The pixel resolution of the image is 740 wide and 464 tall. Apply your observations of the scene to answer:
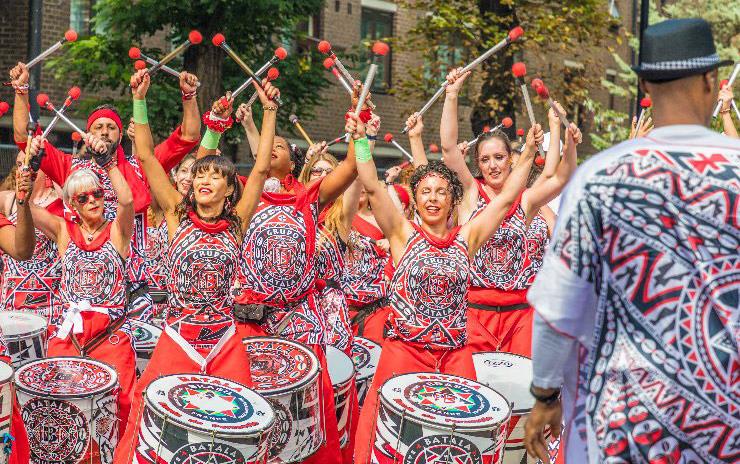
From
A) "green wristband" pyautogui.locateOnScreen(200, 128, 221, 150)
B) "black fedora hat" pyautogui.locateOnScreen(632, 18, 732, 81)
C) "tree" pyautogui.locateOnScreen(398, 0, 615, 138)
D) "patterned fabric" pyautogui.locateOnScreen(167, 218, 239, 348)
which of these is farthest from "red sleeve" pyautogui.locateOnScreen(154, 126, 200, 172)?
"tree" pyautogui.locateOnScreen(398, 0, 615, 138)

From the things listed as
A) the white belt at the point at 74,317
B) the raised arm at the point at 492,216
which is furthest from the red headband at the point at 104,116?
the raised arm at the point at 492,216

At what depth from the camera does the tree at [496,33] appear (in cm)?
1753

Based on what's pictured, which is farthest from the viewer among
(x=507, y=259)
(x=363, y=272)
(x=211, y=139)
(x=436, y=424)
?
(x=363, y=272)

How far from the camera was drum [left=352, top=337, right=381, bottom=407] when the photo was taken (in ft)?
22.3

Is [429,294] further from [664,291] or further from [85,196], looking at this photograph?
[664,291]

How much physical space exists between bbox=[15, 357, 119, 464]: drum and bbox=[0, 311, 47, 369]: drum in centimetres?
75

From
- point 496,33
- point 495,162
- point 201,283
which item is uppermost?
point 496,33

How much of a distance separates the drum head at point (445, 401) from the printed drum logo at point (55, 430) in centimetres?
151

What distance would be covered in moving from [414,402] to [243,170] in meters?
10.8

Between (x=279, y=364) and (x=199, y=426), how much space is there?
1.19 m

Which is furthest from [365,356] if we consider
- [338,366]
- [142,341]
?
[142,341]

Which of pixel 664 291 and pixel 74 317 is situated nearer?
pixel 664 291

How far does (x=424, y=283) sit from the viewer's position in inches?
223

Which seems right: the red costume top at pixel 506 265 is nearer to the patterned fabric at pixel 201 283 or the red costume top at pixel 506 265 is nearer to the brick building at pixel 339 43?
the patterned fabric at pixel 201 283
